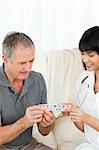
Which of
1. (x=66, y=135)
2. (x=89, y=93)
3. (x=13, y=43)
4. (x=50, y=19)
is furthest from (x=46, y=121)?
(x=50, y=19)

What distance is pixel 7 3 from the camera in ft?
8.05

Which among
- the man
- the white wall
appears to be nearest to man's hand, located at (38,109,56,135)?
the man

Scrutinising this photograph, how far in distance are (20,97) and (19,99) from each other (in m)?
0.01

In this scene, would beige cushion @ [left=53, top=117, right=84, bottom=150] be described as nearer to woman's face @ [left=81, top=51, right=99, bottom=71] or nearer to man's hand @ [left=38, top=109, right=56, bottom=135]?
man's hand @ [left=38, top=109, right=56, bottom=135]

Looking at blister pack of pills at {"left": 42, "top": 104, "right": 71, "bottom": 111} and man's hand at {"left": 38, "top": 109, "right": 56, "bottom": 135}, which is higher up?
blister pack of pills at {"left": 42, "top": 104, "right": 71, "bottom": 111}

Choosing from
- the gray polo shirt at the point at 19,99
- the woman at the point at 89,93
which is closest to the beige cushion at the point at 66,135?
the woman at the point at 89,93

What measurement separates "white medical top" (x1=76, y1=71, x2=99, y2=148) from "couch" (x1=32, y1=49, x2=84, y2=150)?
11.4 inches

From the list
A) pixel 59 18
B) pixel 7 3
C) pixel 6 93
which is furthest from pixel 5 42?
pixel 59 18

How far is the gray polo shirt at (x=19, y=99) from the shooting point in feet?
5.37

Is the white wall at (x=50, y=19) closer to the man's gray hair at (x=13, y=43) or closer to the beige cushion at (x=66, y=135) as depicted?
the beige cushion at (x=66, y=135)

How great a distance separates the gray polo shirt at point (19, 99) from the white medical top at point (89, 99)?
0.20 meters

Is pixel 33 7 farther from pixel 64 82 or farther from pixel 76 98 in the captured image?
pixel 76 98

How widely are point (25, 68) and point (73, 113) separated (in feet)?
1.00

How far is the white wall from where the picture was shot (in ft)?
8.17
